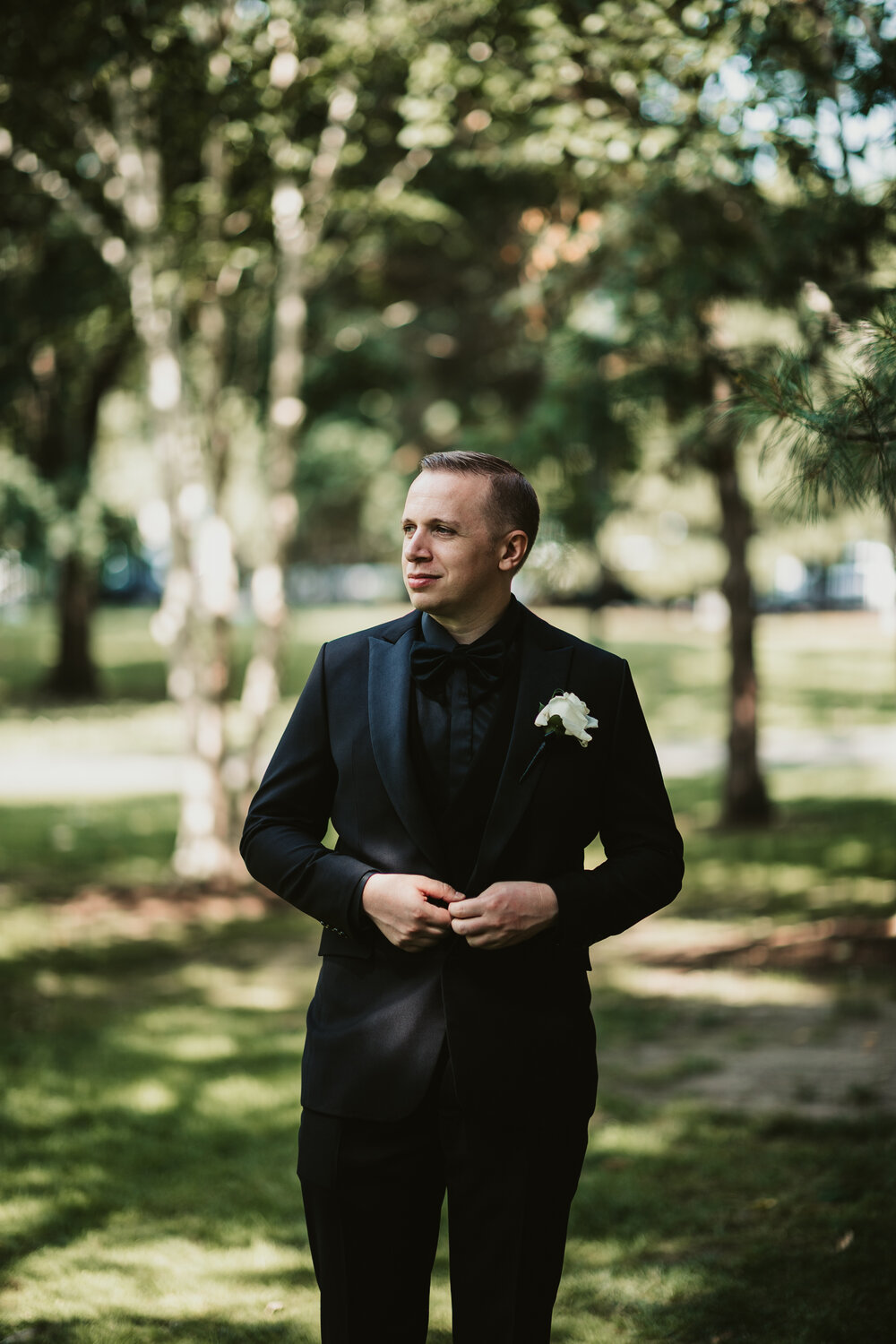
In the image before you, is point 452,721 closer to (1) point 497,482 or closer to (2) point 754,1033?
(1) point 497,482

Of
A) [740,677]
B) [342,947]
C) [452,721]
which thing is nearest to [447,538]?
[452,721]

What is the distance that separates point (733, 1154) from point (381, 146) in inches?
335

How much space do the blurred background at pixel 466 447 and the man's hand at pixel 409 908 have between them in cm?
158

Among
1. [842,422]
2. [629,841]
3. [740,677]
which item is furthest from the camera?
[740,677]

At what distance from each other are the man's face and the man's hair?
0.04 feet

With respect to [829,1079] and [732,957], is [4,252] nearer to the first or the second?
[732,957]

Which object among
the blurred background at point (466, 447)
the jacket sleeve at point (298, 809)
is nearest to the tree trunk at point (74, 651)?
A: the blurred background at point (466, 447)

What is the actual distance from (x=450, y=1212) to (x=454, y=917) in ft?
1.94

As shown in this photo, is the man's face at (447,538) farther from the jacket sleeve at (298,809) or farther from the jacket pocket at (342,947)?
the jacket pocket at (342,947)

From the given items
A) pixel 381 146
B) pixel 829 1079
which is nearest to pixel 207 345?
pixel 381 146

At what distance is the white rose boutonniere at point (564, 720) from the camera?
2.50 metres

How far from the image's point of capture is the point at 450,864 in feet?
8.48

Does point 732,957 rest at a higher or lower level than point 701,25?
lower

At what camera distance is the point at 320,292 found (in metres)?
15.4
